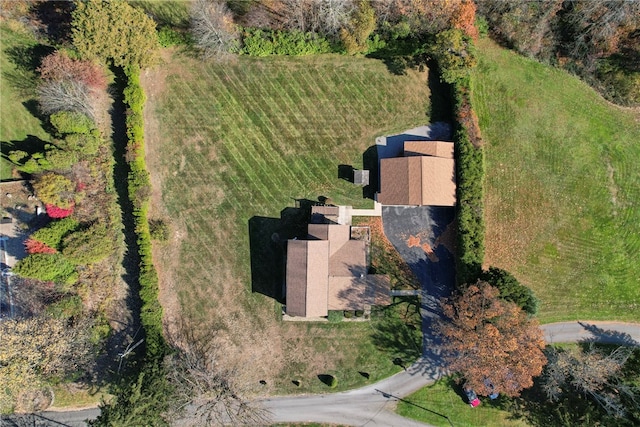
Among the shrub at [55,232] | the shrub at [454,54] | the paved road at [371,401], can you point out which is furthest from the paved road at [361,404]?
the shrub at [454,54]

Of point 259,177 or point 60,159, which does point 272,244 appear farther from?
point 60,159

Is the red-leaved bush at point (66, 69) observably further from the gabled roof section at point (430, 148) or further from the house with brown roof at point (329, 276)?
the gabled roof section at point (430, 148)

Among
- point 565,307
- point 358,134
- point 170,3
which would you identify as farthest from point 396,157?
point 170,3

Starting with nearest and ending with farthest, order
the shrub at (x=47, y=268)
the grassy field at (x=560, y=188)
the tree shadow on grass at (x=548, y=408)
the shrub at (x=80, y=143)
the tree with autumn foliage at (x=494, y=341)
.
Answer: the tree with autumn foliage at (x=494, y=341) < the tree shadow on grass at (x=548, y=408) < the shrub at (x=47, y=268) < the shrub at (x=80, y=143) < the grassy field at (x=560, y=188)

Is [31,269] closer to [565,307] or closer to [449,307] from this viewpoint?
[449,307]

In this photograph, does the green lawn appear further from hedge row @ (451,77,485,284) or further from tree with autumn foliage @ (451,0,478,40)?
tree with autumn foliage @ (451,0,478,40)

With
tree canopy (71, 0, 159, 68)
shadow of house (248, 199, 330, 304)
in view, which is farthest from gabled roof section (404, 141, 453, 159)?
tree canopy (71, 0, 159, 68)
